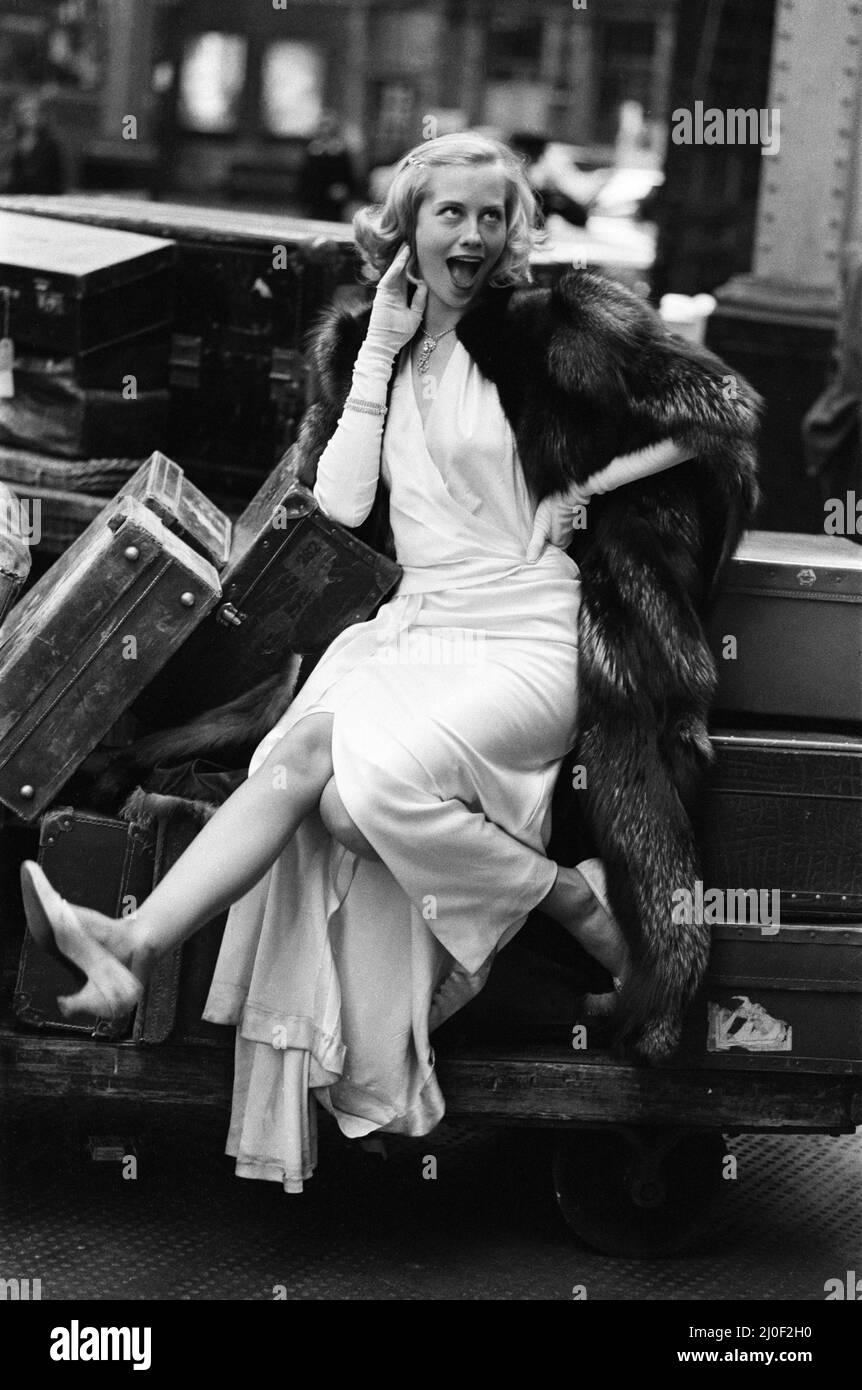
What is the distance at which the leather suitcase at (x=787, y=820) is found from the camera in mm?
3609

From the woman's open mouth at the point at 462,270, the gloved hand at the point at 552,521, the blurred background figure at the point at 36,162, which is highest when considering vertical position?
the blurred background figure at the point at 36,162

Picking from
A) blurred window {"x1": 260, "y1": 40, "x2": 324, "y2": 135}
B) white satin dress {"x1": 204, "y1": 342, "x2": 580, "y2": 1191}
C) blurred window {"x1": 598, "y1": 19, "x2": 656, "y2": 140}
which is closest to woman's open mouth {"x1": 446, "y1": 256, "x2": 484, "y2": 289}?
white satin dress {"x1": 204, "y1": 342, "x2": 580, "y2": 1191}

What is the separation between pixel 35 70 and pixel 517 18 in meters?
11.8

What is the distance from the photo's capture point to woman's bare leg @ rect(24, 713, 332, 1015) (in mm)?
3244

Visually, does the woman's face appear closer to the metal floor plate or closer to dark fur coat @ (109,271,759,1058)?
dark fur coat @ (109,271,759,1058)

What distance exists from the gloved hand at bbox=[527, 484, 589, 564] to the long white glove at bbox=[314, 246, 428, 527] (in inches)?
13.6

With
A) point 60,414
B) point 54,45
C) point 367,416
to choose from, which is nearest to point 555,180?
point 60,414

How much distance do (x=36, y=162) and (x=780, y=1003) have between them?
538 inches

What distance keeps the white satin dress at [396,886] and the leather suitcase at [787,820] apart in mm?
327

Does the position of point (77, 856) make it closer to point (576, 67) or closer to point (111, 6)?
point (111, 6)

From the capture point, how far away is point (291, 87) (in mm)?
38344

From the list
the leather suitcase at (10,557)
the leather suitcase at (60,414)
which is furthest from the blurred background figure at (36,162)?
the leather suitcase at (10,557)

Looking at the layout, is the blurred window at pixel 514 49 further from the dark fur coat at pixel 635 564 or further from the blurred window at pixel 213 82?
the dark fur coat at pixel 635 564
